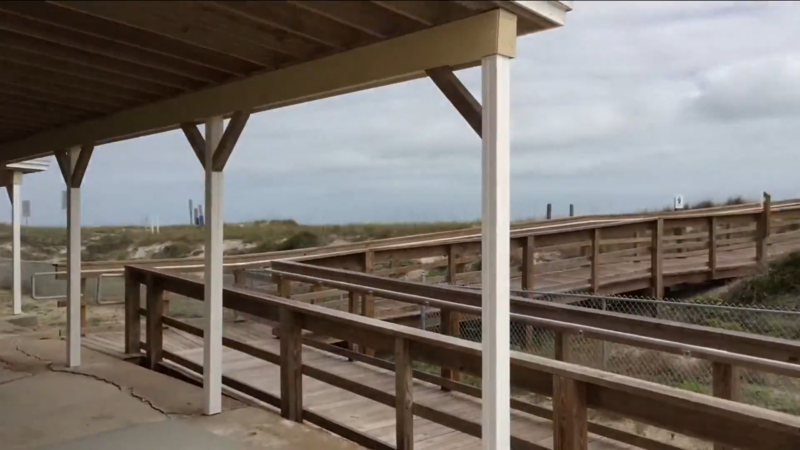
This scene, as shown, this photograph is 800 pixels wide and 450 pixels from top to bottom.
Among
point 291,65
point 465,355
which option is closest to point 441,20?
point 291,65

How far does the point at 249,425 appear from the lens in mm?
4082

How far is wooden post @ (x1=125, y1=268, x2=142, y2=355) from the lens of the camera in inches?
245

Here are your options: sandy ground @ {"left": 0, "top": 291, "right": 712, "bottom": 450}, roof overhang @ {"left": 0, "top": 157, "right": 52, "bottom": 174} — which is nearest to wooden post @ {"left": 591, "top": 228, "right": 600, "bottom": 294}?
sandy ground @ {"left": 0, "top": 291, "right": 712, "bottom": 450}

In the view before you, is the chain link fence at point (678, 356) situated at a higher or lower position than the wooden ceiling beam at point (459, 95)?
lower

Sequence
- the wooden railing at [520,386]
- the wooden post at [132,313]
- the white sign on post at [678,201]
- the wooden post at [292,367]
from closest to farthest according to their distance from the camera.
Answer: the wooden railing at [520,386]
the wooden post at [292,367]
the wooden post at [132,313]
the white sign on post at [678,201]

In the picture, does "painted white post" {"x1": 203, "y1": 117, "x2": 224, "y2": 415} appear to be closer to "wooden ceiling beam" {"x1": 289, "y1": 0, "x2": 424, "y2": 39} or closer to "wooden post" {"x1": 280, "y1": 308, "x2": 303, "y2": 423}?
"wooden post" {"x1": 280, "y1": 308, "x2": 303, "y2": 423}

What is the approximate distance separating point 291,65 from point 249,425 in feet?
7.27

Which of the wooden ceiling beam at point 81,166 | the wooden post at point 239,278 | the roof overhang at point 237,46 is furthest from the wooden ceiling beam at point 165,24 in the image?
the wooden post at point 239,278

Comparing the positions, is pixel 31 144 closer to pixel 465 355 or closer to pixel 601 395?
pixel 465 355

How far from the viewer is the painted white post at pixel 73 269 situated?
5.70m

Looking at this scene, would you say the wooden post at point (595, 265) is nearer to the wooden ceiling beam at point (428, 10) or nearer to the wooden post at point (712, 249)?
the wooden post at point (712, 249)

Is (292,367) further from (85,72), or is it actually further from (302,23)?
(302,23)

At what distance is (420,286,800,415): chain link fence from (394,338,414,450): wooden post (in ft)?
4.64

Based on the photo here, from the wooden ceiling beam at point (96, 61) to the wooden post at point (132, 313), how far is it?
280cm
